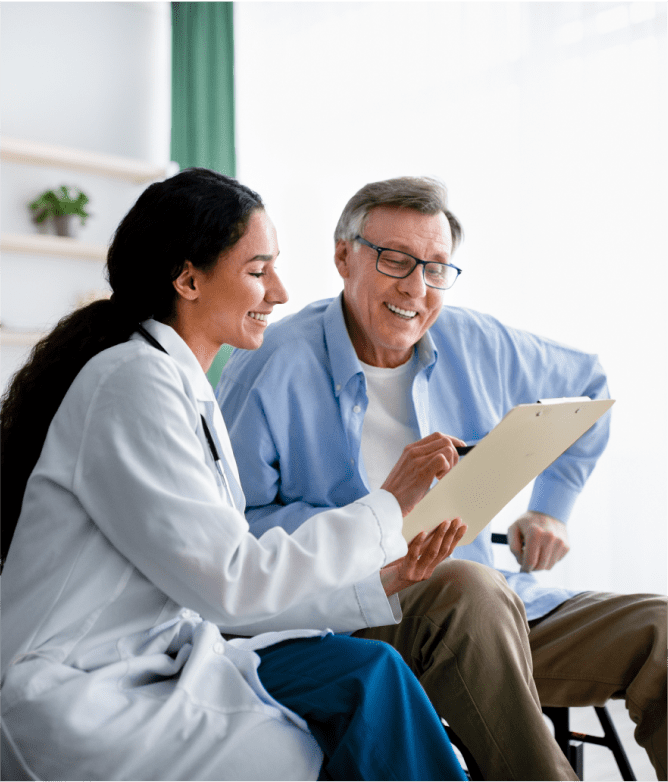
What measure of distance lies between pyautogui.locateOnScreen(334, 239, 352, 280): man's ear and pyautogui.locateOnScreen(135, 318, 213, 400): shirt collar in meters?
0.81

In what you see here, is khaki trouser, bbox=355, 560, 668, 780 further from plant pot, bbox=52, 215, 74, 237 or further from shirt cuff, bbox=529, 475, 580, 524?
plant pot, bbox=52, 215, 74, 237

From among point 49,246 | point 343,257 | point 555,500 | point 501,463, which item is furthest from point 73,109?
point 501,463

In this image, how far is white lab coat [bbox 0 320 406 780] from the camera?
2.85 ft

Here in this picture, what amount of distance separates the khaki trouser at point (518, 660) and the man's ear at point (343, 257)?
0.83 m

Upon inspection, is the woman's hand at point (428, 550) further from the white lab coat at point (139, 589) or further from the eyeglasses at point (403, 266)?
the eyeglasses at point (403, 266)

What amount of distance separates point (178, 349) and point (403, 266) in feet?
2.63

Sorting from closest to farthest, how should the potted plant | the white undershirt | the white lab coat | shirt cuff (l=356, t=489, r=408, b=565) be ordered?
the white lab coat → shirt cuff (l=356, t=489, r=408, b=565) → the white undershirt → the potted plant

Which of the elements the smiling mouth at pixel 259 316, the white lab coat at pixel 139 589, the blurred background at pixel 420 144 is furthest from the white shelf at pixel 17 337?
the white lab coat at pixel 139 589

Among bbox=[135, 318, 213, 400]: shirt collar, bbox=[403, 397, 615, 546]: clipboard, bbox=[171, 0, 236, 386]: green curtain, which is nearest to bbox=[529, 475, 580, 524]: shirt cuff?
bbox=[403, 397, 615, 546]: clipboard

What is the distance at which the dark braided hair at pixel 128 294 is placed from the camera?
1.07m

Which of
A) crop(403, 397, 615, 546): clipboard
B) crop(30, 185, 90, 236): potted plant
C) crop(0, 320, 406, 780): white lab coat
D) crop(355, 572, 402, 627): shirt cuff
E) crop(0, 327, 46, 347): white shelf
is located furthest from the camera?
crop(30, 185, 90, 236): potted plant

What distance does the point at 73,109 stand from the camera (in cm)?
389

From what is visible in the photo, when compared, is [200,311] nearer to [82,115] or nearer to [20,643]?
[20,643]

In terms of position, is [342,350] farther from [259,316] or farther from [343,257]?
[259,316]
